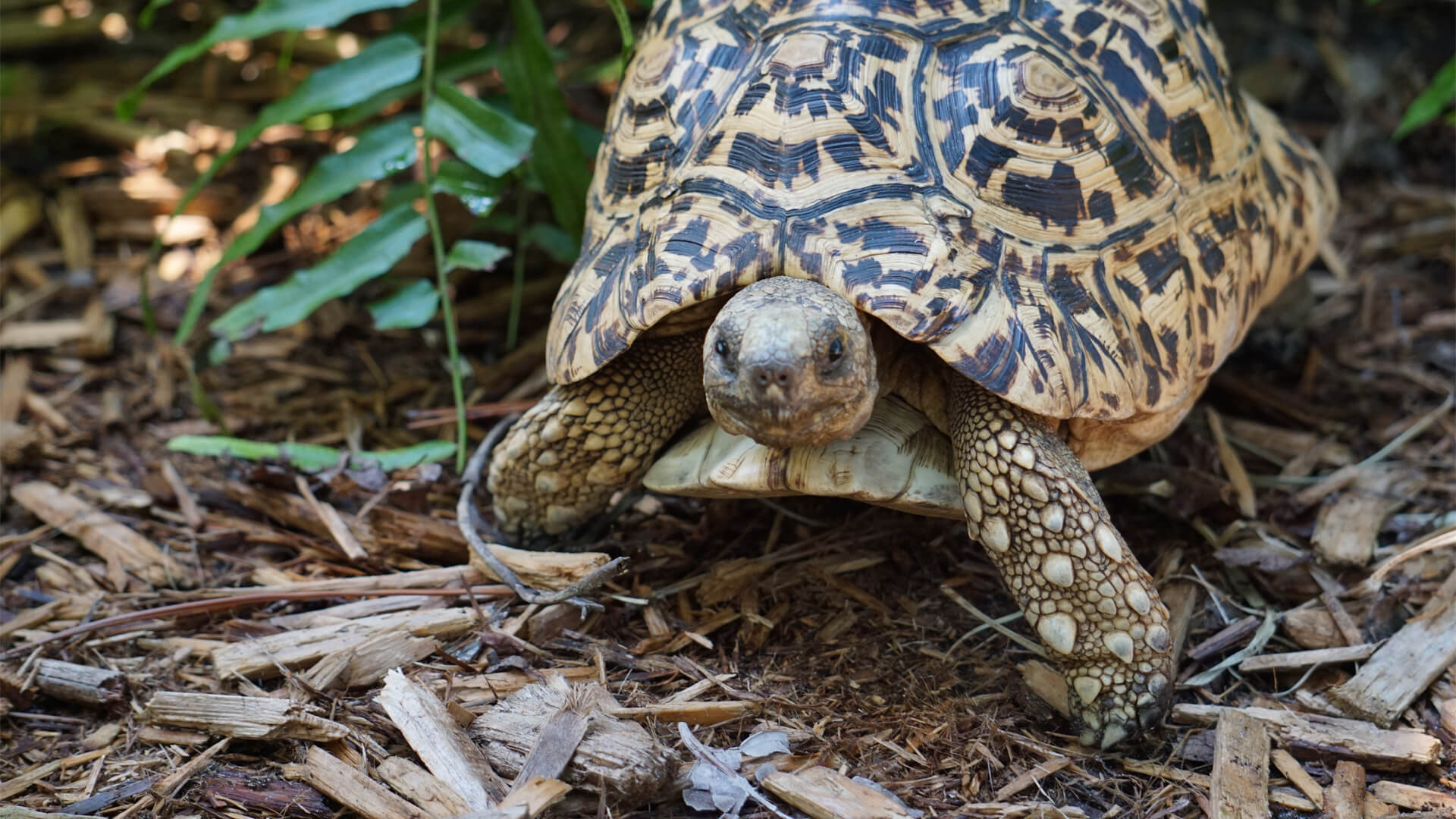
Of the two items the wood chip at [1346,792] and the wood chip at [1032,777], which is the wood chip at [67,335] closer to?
the wood chip at [1032,777]

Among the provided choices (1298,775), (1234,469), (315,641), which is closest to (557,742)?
(315,641)

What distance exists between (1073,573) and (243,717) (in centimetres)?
175

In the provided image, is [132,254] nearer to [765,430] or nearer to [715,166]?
[715,166]

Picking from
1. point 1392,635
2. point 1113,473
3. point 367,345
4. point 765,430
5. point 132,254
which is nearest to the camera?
point 765,430

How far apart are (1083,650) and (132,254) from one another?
3.86 metres

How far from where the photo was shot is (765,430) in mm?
2295

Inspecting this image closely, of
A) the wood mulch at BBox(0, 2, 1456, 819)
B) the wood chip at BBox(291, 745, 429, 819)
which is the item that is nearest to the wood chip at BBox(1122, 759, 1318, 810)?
the wood mulch at BBox(0, 2, 1456, 819)

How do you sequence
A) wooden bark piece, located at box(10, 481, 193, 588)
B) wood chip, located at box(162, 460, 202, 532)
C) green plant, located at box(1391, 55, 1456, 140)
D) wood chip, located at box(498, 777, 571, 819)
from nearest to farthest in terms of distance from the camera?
wood chip, located at box(498, 777, 571, 819)
wooden bark piece, located at box(10, 481, 193, 588)
wood chip, located at box(162, 460, 202, 532)
green plant, located at box(1391, 55, 1456, 140)

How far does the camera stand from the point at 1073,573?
2369 millimetres

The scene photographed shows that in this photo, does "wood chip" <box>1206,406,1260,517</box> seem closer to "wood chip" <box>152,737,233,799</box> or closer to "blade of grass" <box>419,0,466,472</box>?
"blade of grass" <box>419,0,466,472</box>

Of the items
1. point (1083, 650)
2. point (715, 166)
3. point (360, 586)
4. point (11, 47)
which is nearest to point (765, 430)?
point (715, 166)

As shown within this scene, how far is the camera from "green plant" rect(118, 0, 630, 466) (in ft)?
10.8

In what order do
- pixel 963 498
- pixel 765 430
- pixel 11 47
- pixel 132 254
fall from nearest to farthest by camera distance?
pixel 765 430 < pixel 963 498 < pixel 132 254 < pixel 11 47

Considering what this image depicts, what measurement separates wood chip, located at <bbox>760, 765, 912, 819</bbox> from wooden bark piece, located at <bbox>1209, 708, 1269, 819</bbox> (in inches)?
26.4
